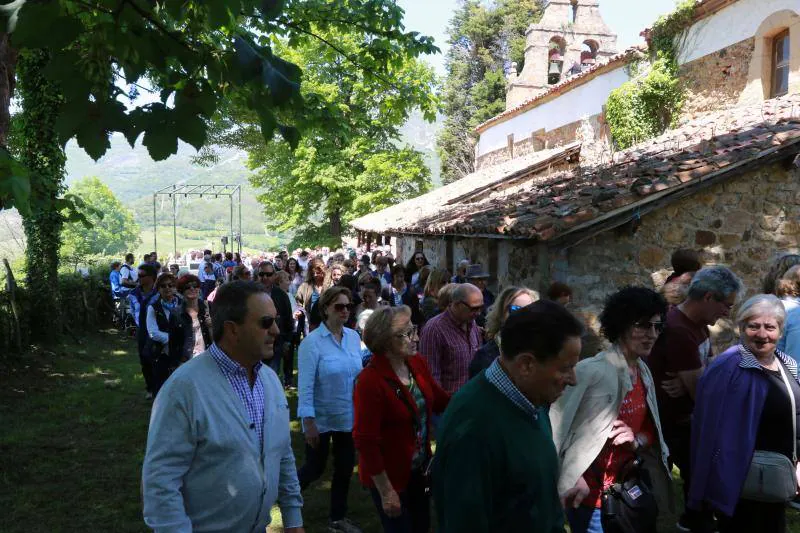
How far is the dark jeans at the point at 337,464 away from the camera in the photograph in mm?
5324

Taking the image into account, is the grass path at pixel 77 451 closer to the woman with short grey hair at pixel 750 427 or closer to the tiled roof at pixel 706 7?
the woman with short grey hair at pixel 750 427

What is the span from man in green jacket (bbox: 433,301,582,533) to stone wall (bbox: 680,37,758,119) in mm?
15454

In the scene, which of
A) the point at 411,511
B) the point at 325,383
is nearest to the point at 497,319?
the point at 411,511

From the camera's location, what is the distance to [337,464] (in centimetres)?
533

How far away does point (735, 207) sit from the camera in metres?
9.30

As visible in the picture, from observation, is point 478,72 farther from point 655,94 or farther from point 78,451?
point 78,451

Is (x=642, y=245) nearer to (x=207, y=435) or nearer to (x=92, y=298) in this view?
(x=207, y=435)

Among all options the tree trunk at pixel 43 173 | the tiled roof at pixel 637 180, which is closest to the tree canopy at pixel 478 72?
the tree trunk at pixel 43 173

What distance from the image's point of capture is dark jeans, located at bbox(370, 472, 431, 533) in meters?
3.97

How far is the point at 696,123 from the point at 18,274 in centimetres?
1612

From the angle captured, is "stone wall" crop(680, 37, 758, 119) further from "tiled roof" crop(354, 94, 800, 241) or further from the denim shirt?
the denim shirt

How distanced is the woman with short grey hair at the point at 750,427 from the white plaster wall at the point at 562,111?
17897 millimetres

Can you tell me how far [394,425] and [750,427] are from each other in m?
1.94

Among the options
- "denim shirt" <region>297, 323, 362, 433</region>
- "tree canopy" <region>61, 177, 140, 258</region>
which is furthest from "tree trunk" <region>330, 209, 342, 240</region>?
"tree canopy" <region>61, 177, 140, 258</region>
